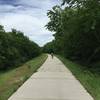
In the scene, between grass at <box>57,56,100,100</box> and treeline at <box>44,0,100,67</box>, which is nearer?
grass at <box>57,56,100,100</box>

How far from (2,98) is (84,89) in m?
4.50

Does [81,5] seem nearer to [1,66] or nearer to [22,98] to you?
[22,98]

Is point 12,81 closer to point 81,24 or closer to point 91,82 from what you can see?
point 91,82

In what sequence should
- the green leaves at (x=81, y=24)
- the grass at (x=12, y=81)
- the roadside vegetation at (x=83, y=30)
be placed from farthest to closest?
the green leaves at (x=81, y=24) < the roadside vegetation at (x=83, y=30) < the grass at (x=12, y=81)

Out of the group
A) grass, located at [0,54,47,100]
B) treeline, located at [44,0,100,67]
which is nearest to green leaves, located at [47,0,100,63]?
treeline, located at [44,0,100,67]

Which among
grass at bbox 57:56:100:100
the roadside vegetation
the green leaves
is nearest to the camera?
grass at bbox 57:56:100:100

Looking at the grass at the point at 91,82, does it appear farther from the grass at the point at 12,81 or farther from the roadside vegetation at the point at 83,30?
the grass at the point at 12,81

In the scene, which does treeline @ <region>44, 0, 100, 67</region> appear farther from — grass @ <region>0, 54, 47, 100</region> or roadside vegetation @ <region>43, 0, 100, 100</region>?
grass @ <region>0, 54, 47, 100</region>

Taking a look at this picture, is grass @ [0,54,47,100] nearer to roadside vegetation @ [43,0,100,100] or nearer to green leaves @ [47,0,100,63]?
roadside vegetation @ [43,0,100,100]

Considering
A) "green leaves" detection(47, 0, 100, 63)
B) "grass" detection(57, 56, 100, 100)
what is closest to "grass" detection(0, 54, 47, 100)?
"grass" detection(57, 56, 100, 100)

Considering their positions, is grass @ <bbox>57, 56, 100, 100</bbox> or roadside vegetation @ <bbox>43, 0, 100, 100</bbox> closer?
grass @ <bbox>57, 56, 100, 100</bbox>

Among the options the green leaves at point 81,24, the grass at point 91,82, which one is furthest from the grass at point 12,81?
the green leaves at point 81,24

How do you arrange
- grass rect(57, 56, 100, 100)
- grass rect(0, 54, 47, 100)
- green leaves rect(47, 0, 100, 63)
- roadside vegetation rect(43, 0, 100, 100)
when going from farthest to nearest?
green leaves rect(47, 0, 100, 63) < roadside vegetation rect(43, 0, 100, 100) < grass rect(0, 54, 47, 100) < grass rect(57, 56, 100, 100)

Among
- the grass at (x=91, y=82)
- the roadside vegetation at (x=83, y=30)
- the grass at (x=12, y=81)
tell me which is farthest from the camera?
the roadside vegetation at (x=83, y=30)
